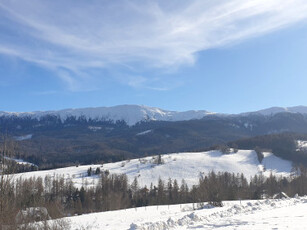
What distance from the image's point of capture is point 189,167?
16475 cm

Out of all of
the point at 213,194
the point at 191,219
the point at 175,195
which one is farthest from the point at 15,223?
the point at 175,195

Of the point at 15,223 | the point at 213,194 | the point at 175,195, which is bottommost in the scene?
the point at 175,195

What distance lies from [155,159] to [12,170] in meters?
165

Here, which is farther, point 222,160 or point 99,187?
point 222,160

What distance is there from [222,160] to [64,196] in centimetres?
10371

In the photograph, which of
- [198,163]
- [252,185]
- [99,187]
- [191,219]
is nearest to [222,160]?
[198,163]

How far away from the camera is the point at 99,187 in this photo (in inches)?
4328

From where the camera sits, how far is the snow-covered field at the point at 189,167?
151125 mm

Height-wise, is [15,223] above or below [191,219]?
above

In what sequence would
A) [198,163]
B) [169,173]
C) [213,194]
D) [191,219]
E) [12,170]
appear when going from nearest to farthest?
[12,170] → [191,219] → [213,194] → [169,173] → [198,163]

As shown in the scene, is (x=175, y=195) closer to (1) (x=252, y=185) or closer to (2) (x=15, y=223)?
(1) (x=252, y=185)

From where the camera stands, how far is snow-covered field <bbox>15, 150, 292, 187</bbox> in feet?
496

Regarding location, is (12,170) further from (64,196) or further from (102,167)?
(102,167)

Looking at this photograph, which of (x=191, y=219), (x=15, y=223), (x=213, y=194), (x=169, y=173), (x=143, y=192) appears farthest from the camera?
(x=169, y=173)
